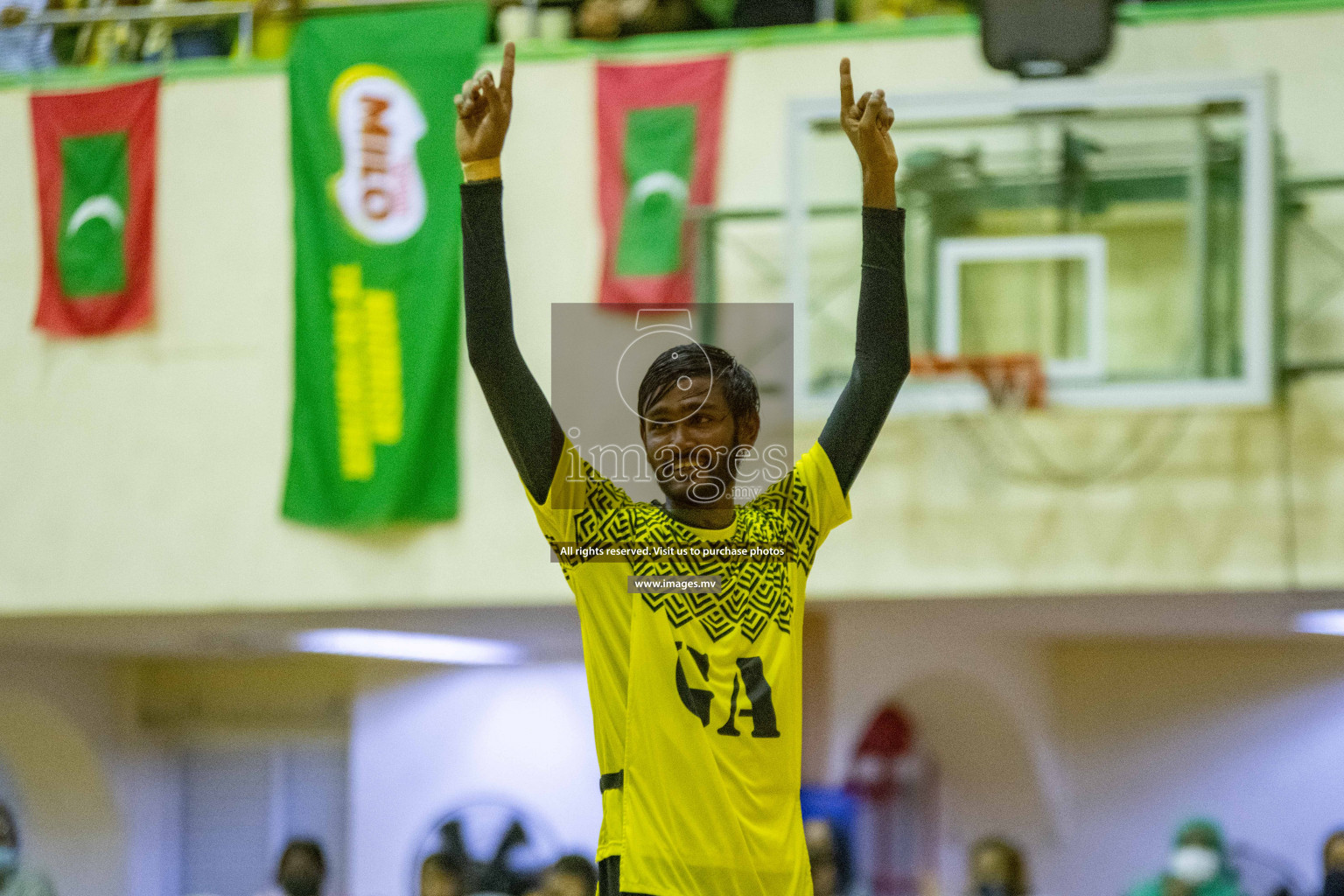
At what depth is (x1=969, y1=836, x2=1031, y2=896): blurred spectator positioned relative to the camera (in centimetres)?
659

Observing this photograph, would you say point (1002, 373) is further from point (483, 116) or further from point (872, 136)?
point (483, 116)

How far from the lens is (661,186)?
5.96 metres

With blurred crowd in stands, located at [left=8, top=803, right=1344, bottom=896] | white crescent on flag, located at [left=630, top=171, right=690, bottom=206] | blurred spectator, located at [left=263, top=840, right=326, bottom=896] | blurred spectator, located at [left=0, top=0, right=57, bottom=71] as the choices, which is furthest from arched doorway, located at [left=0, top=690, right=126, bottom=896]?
white crescent on flag, located at [left=630, top=171, right=690, bottom=206]

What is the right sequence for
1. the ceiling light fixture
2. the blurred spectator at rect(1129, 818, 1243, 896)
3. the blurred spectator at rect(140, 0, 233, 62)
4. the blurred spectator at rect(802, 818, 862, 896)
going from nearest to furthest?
the blurred spectator at rect(802, 818, 862, 896)
the blurred spectator at rect(1129, 818, 1243, 896)
the blurred spectator at rect(140, 0, 233, 62)
the ceiling light fixture

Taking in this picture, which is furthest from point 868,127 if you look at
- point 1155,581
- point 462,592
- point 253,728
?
point 253,728

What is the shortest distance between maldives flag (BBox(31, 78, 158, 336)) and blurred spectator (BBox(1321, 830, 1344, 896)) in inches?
205

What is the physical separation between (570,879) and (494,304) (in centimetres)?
428

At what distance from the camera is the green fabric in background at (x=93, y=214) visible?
640 centimetres

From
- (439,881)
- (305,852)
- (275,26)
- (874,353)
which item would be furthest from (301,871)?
(874,353)

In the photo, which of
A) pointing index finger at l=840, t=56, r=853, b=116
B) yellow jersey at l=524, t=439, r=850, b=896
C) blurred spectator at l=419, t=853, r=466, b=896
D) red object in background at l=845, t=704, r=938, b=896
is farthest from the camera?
red object in background at l=845, t=704, r=938, b=896

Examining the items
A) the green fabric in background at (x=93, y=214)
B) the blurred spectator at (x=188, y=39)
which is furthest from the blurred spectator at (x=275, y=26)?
the green fabric in background at (x=93, y=214)

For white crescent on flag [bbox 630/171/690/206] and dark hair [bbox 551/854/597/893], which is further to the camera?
white crescent on flag [bbox 630/171/690/206]

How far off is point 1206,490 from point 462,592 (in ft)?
9.12

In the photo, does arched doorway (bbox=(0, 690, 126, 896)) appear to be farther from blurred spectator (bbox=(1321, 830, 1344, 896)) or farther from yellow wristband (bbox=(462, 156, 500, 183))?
yellow wristband (bbox=(462, 156, 500, 183))
